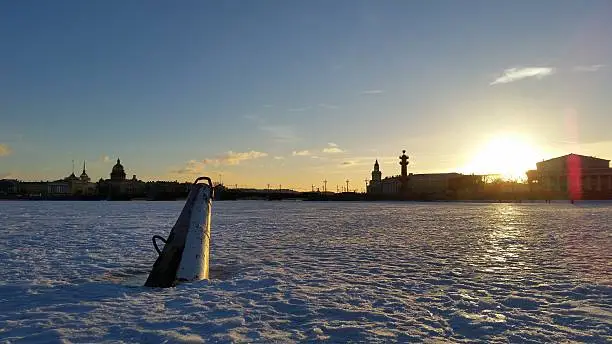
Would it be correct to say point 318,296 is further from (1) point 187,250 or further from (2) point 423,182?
(2) point 423,182

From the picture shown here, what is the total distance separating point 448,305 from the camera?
23.8 feet

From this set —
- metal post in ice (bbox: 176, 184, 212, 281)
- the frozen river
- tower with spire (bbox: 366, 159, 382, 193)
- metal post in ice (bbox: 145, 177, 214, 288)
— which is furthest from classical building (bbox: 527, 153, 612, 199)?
metal post in ice (bbox: 145, 177, 214, 288)

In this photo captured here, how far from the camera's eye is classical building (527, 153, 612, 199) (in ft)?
359

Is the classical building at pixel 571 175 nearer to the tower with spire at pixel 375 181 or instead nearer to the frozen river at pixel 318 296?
the tower with spire at pixel 375 181

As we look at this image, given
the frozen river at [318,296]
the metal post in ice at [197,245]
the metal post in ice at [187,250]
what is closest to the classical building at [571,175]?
the frozen river at [318,296]

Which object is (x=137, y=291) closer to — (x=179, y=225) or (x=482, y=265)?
(x=179, y=225)

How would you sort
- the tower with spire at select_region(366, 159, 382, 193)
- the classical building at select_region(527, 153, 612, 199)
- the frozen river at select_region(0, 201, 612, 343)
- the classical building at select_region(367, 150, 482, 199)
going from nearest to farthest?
the frozen river at select_region(0, 201, 612, 343)
the classical building at select_region(527, 153, 612, 199)
the classical building at select_region(367, 150, 482, 199)
the tower with spire at select_region(366, 159, 382, 193)

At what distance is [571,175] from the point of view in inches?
4464

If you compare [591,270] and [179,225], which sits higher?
[179,225]

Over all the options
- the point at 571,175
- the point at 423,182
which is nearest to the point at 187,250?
the point at 571,175

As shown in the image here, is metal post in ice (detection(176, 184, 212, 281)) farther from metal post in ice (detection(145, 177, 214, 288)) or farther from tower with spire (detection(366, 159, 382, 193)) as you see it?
tower with spire (detection(366, 159, 382, 193))

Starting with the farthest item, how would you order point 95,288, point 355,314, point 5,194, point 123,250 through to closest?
point 5,194
point 123,250
point 95,288
point 355,314

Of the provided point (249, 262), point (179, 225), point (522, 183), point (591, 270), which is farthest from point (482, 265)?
point (522, 183)

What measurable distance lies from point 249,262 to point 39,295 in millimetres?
5074
